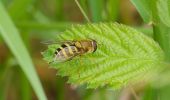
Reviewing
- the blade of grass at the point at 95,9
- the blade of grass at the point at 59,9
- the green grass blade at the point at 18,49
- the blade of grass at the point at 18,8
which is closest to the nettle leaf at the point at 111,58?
the green grass blade at the point at 18,49

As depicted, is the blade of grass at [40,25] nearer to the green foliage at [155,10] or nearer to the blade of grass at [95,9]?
the blade of grass at [95,9]

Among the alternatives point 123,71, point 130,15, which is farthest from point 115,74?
point 130,15

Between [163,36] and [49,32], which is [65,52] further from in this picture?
[49,32]

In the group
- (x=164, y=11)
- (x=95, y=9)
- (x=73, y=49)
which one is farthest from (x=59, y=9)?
(x=164, y=11)

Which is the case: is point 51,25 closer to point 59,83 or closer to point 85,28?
point 59,83

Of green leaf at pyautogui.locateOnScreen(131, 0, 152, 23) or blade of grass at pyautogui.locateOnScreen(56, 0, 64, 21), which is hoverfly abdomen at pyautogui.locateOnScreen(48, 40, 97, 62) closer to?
green leaf at pyautogui.locateOnScreen(131, 0, 152, 23)

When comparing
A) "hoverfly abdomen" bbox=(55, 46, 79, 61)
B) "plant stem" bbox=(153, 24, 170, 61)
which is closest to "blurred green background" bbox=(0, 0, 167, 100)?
"plant stem" bbox=(153, 24, 170, 61)
